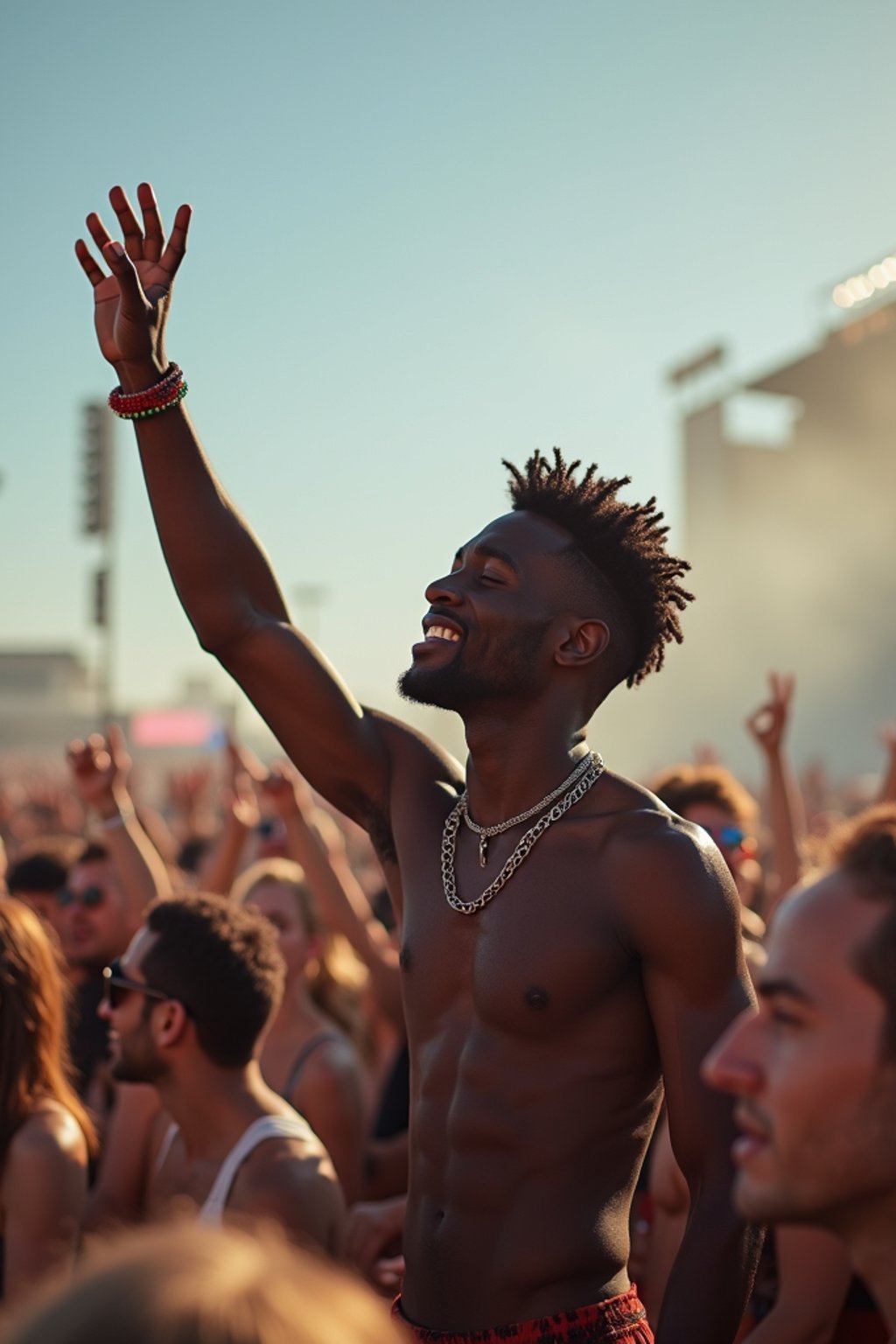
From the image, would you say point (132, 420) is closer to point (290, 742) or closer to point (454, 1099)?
point (290, 742)

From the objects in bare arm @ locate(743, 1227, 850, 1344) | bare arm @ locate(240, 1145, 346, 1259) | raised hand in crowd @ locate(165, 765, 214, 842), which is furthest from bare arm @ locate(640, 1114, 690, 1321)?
raised hand in crowd @ locate(165, 765, 214, 842)

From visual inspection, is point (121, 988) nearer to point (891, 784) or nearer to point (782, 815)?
point (782, 815)

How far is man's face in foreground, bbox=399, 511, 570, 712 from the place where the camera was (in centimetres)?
297

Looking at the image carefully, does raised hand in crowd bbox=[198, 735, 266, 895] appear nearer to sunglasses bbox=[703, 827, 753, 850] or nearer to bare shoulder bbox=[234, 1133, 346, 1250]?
sunglasses bbox=[703, 827, 753, 850]

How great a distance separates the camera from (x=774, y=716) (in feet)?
17.9

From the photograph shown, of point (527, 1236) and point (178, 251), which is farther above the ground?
point (178, 251)

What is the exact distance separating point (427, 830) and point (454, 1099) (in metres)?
0.62

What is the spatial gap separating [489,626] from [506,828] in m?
0.43

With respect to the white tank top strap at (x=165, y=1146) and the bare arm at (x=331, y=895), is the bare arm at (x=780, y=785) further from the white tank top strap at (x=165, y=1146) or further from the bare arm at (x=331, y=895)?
the white tank top strap at (x=165, y=1146)

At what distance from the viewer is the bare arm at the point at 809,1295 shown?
125 inches

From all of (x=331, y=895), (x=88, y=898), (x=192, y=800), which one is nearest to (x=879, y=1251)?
(x=331, y=895)

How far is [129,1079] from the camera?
3.91 meters

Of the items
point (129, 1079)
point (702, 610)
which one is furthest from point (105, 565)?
point (702, 610)

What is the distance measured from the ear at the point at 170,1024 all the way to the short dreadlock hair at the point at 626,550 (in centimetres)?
161
